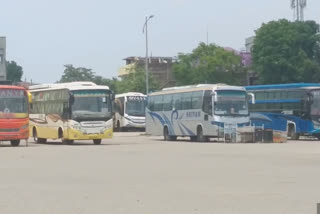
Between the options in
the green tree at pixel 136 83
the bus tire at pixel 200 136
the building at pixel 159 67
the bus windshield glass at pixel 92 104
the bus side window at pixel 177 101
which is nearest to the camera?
the bus windshield glass at pixel 92 104

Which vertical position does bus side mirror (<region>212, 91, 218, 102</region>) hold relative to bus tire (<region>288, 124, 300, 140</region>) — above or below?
above

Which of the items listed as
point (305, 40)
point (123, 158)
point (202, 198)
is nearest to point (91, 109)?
point (123, 158)

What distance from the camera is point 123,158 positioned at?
978 inches

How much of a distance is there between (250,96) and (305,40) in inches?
1514

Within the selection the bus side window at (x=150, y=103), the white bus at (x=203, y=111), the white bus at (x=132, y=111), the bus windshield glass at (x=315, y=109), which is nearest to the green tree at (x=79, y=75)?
the white bus at (x=132, y=111)

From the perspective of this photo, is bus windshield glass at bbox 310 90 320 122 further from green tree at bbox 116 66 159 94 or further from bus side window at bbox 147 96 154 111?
green tree at bbox 116 66 159 94

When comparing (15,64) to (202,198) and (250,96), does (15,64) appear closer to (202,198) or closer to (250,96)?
(250,96)

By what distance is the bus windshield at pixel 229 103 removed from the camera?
38500 millimetres

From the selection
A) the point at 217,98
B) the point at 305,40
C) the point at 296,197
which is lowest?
the point at 296,197

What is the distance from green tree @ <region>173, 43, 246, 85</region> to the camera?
8050cm

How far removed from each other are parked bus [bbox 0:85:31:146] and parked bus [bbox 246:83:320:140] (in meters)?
16.1

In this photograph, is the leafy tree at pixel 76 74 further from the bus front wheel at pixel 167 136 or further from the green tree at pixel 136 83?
the bus front wheel at pixel 167 136

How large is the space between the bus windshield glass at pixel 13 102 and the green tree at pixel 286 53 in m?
43.3

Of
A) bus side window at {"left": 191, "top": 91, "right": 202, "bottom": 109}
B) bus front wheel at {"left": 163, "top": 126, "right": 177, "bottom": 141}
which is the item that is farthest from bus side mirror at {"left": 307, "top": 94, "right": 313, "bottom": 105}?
bus front wheel at {"left": 163, "top": 126, "right": 177, "bottom": 141}
